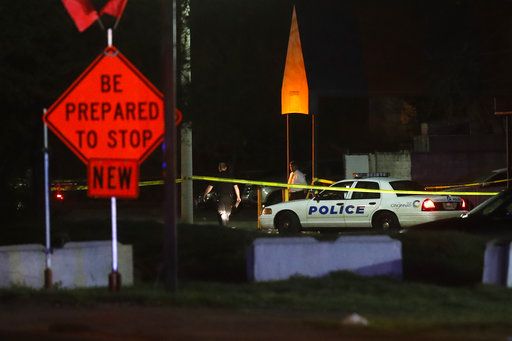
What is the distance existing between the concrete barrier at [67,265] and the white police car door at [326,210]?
10390 mm

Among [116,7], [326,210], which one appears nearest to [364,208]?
[326,210]

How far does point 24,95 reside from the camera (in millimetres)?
14102

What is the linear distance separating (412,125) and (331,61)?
15.0m

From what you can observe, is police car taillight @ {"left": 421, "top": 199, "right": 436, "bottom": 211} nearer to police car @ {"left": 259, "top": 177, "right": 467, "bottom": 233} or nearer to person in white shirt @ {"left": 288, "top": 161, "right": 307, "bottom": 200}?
police car @ {"left": 259, "top": 177, "right": 467, "bottom": 233}

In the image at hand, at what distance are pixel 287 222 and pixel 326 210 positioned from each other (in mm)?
1046

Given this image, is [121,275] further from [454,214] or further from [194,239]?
[454,214]

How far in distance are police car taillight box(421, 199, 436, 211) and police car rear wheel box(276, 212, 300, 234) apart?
3126 mm

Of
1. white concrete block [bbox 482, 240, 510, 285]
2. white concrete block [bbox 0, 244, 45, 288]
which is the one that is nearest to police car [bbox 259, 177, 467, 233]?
white concrete block [bbox 482, 240, 510, 285]

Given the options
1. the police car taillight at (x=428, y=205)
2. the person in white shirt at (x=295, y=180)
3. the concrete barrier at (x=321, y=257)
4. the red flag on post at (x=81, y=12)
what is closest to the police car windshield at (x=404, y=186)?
the police car taillight at (x=428, y=205)

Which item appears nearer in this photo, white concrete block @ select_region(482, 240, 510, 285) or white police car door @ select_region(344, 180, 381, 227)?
white concrete block @ select_region(482, 240, 510, 285)

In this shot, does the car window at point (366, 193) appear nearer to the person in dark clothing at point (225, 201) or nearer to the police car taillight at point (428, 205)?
the police car taillight at point (428, 205)

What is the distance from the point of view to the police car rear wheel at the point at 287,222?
861 inches

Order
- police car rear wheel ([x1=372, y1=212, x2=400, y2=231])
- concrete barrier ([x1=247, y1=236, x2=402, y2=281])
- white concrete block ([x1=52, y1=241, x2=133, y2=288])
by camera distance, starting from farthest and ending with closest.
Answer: police car rear wheel ([x1=372, y1=212, x2=400, y2=231]) < concrete barrier ([x1=247, y1=236, x2=402, y2=281]) < white concrete block ([x1=52, y1=241, x2=133, y2=288])

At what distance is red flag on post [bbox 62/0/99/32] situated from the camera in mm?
11948
